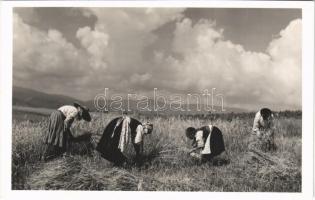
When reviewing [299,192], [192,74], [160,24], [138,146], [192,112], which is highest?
[160,24]

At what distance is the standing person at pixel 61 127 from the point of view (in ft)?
24.9

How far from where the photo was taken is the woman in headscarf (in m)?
7.56

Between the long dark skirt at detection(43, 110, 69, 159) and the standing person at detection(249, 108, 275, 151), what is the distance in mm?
2892

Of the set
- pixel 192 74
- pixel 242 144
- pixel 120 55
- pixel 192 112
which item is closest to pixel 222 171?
pixel 242 144

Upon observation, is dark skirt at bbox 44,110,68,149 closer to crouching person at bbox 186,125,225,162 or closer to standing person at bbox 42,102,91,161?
standing person at bbox 42,102,91,161

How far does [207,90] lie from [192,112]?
0.41m

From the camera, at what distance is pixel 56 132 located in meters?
7.61

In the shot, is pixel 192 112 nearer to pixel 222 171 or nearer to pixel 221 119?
pixel 221 119

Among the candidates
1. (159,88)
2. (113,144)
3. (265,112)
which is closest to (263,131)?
(265,112)

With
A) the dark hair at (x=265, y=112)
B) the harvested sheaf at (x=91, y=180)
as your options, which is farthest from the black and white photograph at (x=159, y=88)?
the harvested sheaf at (x=91, y=180)

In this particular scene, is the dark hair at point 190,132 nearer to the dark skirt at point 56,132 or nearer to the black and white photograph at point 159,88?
the black and white photograph at point 159,88

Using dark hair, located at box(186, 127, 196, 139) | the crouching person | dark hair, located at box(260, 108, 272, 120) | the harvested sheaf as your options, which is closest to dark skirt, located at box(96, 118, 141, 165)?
the harvested sheaf

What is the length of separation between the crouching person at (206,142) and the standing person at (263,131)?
512 mm

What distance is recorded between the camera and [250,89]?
303 inches
